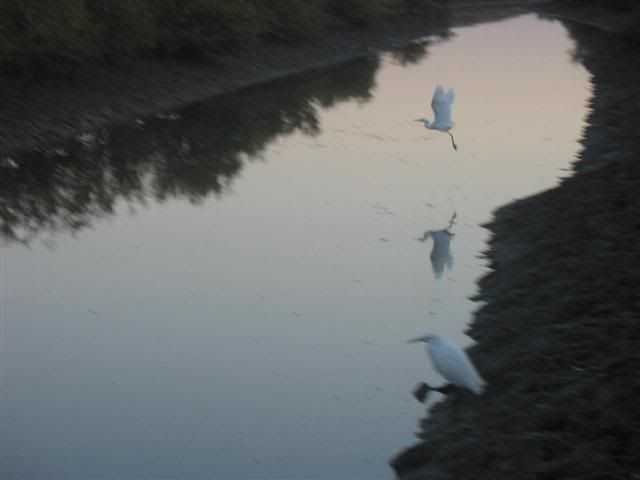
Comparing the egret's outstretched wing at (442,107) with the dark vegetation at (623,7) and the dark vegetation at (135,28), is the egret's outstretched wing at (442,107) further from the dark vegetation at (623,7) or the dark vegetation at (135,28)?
the dark vegetation at (623,7)

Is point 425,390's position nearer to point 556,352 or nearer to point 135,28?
point 556,352

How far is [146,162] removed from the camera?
18344 millimetres

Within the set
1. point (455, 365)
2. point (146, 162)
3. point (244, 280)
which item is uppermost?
point (146, 162)

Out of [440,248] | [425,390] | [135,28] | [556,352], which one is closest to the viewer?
[556,352]

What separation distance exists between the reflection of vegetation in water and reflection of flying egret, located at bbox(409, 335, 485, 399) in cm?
712

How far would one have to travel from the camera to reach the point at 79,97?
68.5 feet

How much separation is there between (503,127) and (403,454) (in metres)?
15.1

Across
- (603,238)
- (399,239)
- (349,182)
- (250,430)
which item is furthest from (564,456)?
(349,182)

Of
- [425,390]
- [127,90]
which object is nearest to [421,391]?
[425,390]

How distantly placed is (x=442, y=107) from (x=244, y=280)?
5799 mm

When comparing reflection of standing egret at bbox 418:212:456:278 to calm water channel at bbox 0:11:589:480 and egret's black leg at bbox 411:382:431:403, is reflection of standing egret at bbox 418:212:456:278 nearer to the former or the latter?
calm water channel at bbox 0:11:589:480

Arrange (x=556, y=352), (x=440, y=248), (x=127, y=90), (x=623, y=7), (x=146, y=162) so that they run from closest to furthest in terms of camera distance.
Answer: (x=556, y=352), (x=440, y=248), (x=146, y=162), (x=127, y=90), (x=623, y=7)

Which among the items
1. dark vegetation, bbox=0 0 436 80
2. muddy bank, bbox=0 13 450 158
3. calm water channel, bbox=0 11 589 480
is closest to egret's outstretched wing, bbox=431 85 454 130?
calm water channel, bbox=0 11 589 480

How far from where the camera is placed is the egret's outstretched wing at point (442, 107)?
52.7ft
